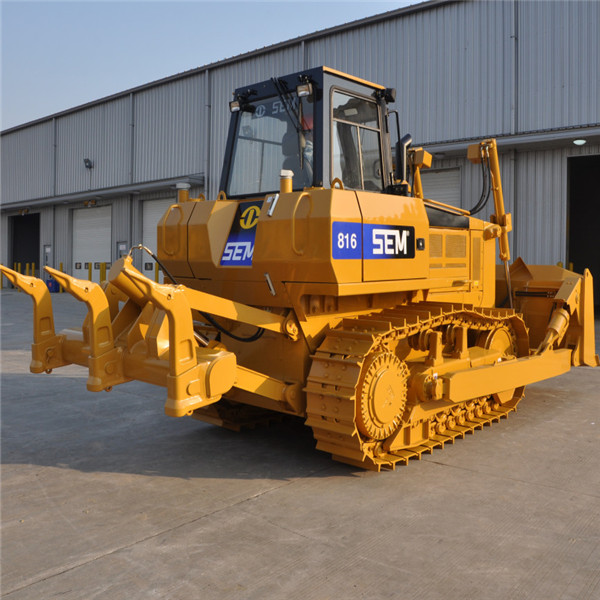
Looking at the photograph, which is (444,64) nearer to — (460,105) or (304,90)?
(460,105)

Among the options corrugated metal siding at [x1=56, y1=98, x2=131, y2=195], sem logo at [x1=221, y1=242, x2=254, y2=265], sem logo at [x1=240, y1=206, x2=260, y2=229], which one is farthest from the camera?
corrugated metal siding at [x1=56, y1=98, x2=131, y2=195]

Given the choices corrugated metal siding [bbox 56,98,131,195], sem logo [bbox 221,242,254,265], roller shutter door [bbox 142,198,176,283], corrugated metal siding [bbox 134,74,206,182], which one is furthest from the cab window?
corrugated metal siding [bbox 56,98,131,195]

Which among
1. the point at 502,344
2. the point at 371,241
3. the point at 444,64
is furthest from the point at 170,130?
the point at 371,241

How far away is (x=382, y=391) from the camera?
4.78 m

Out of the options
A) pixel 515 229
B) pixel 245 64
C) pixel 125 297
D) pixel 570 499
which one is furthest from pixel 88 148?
pixel 570 499

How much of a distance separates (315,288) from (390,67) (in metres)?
13.2

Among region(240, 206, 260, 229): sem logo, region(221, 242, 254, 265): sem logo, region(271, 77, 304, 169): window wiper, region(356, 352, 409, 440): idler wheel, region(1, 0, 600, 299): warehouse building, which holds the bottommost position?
region(356, 352, 409, 440): idler wheel

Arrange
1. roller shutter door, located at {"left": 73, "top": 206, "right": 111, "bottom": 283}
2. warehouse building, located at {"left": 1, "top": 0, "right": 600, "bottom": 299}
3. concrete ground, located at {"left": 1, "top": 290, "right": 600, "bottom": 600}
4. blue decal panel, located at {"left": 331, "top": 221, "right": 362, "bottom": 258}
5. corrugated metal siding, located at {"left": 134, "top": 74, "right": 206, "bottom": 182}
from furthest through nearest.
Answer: roller shutter door, located at {"left": 73, "top": 206, "right": 111, "bottom": 283} → corrugated metal siding, located at {"left": 134, "top": 74, "right": 206, "bottom": 182} → warehouse building, located at {"left": 1, "top": 0, "right": 600, "bottom": 299} → blue decal panel, located at {"left": 331, "top": 221, "right": 362, "bottom": 258} → concrete ground, located at {"left": 1, "top": 290, "right": 600, "bottom": 600}

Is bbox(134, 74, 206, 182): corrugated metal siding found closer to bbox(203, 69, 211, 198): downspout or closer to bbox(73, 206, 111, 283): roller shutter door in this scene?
bbox(203, 69, 211, 198): downspout

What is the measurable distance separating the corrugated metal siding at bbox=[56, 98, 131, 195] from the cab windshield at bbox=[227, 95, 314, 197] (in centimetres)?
1993

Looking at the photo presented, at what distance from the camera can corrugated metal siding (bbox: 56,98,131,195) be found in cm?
2477

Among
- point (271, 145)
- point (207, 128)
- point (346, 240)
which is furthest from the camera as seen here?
point (207, 128)

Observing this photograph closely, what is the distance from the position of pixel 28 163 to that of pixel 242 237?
29.2m

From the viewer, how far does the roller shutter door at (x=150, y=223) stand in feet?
78.6
